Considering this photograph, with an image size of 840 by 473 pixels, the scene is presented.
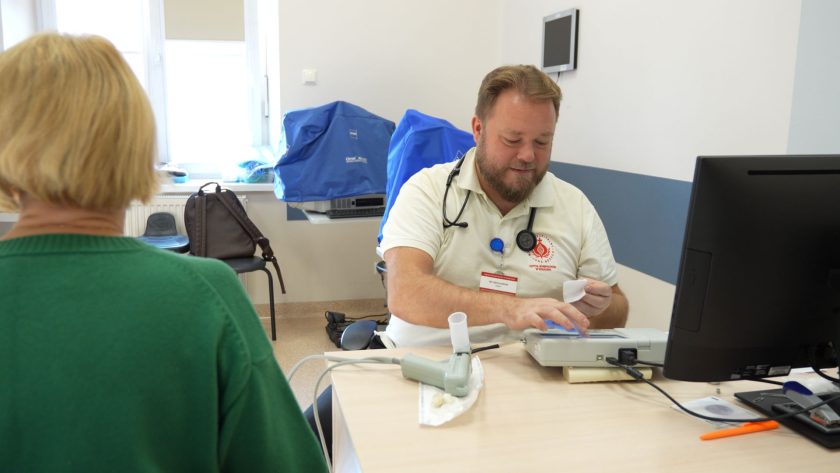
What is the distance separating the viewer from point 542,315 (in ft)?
4.84

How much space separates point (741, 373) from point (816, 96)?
130 cm

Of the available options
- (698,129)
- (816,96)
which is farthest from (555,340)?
(698,129)

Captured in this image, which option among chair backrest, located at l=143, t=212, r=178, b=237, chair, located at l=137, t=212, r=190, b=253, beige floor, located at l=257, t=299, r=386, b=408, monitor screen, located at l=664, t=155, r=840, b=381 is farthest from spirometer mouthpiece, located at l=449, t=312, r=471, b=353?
chair backrest, located at l=143, t=212, r=178, b=237

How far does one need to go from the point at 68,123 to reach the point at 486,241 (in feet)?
4.30

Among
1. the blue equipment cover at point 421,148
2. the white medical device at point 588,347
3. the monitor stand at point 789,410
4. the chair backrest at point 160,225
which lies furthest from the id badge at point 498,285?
the chair backrest at point 160,225

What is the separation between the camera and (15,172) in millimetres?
704

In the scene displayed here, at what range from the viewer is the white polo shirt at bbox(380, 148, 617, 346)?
1845 mm

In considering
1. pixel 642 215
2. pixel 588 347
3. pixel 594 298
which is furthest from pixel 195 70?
pixel 588 347

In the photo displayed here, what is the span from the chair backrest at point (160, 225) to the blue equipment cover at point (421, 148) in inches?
67.5

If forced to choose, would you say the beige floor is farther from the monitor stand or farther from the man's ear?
the monitor stand

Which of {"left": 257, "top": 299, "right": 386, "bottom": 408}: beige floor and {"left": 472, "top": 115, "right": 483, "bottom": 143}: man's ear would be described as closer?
{"left": 472, "top": 115, "right": 483, "bottom": 143}: man's ear

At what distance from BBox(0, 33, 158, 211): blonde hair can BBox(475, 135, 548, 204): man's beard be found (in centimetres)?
126

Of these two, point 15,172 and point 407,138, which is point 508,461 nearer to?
point 15,172

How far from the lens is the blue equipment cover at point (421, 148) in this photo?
2.85 metres
